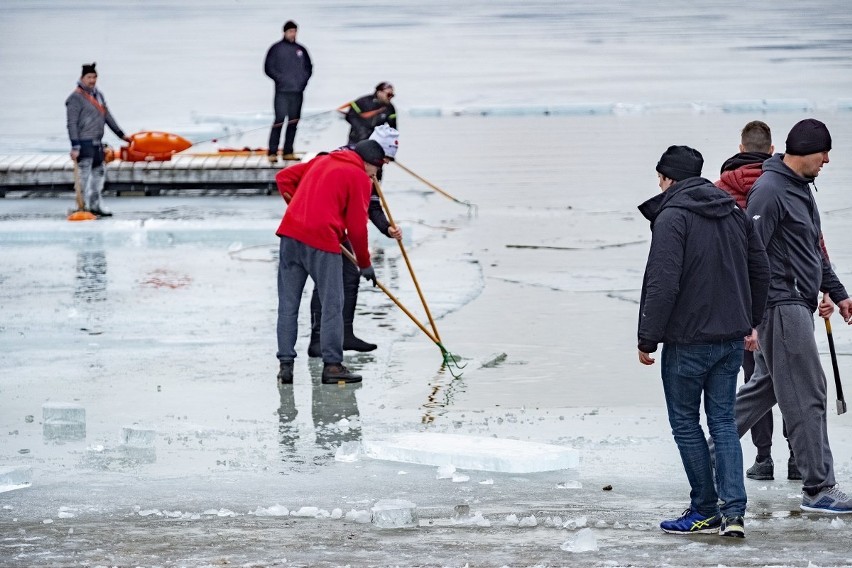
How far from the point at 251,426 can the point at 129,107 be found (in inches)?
890

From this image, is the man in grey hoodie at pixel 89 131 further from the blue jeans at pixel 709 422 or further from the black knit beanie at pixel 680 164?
the blue jeans at pixel 709 422

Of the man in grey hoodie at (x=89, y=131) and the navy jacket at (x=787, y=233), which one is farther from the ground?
the man in grey hoodie at (x=89, y=131)

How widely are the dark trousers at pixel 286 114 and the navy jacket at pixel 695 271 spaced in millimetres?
13218

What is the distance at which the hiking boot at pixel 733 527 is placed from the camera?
18.1ft

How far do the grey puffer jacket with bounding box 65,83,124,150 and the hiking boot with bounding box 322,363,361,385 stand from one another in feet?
25.6

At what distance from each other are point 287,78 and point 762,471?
12.8 metres

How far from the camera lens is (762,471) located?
646 centimetres

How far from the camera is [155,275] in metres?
12.3

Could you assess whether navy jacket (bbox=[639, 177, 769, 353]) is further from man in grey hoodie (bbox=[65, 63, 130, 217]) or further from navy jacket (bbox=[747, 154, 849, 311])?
man in grey hoodie (bbox=[65, 63, 130, 217])

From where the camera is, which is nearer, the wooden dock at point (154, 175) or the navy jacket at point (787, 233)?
the navy jacket at point (787, 233)

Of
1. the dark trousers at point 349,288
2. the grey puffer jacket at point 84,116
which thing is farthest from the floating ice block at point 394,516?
the grey puffer jacket at point 84,116

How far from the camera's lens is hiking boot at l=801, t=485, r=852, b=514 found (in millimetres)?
5809

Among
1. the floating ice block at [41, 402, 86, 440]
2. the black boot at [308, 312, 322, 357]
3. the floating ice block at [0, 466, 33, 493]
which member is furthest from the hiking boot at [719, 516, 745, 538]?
the black boot at [308, 312, 322, 357]

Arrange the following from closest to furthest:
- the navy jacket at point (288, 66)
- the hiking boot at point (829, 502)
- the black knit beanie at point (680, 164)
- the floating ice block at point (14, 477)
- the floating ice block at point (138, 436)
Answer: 1. the black knit beanie at point (680, 164)
2. the hiking boot at point (829, 502)
3. the floating ice block at point (14, 477)
4. the floating ice block at point (138, 436)
5. the navy jacket at point (288, 66)
